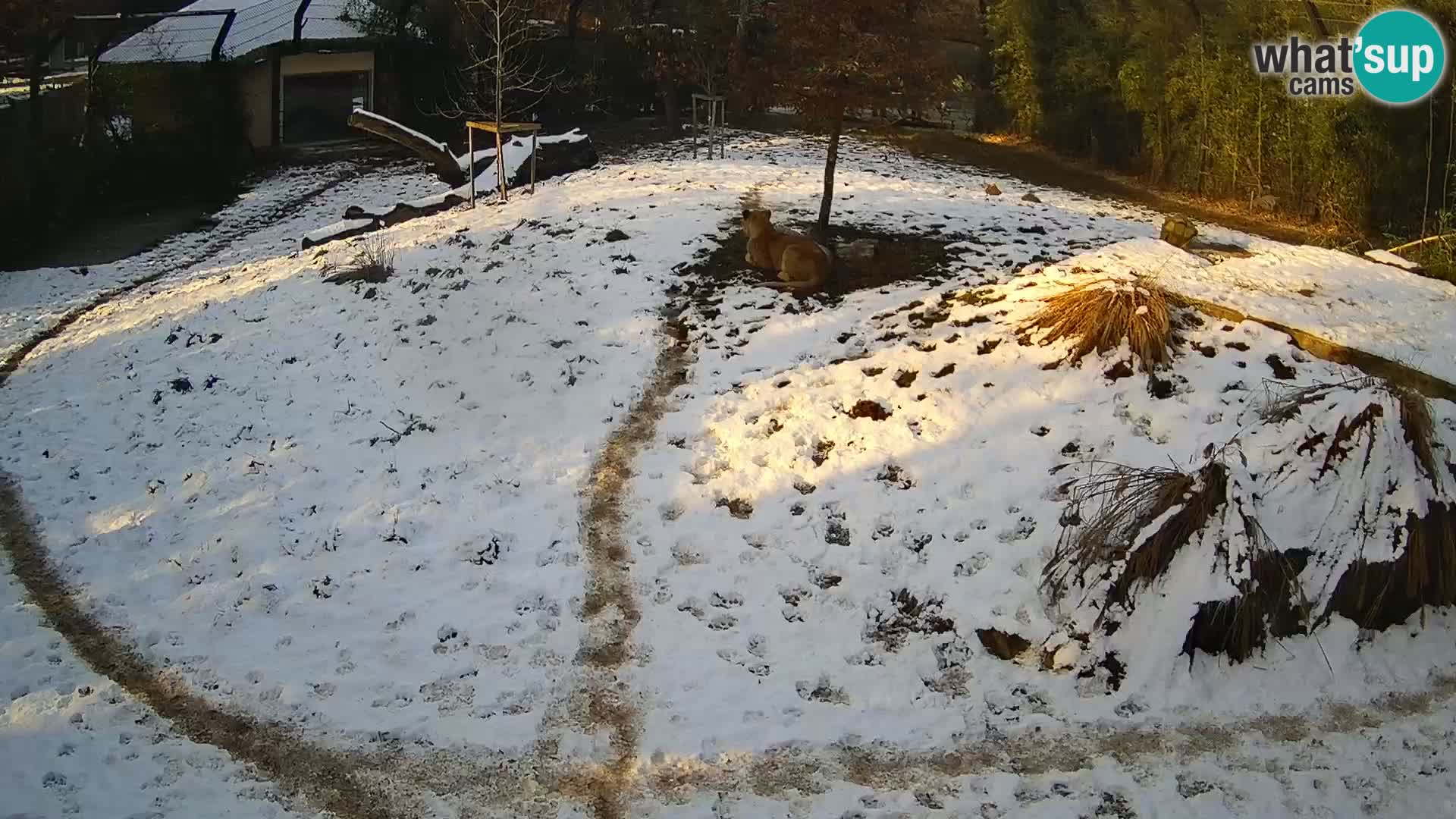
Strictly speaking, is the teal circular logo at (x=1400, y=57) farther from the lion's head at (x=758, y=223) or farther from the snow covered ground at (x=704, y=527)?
the lion's head at (x=758, y=223)

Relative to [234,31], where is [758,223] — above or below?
below

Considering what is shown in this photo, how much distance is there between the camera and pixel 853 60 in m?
10.0

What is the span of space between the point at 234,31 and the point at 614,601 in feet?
60.3

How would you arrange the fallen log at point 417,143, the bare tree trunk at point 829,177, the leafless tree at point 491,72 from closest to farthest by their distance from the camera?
the bare tree trunk at point 829,177 → the fallen log at point 417,143 → the leafless tree at point 491,72

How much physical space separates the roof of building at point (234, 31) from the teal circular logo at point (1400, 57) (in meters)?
17.5

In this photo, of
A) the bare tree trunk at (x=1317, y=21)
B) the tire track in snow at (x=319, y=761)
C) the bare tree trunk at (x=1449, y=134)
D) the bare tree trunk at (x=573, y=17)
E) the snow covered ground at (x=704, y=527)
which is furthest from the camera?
the bare tree trunk at (x=573, y=17)

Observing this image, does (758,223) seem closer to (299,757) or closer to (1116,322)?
(1116,322)

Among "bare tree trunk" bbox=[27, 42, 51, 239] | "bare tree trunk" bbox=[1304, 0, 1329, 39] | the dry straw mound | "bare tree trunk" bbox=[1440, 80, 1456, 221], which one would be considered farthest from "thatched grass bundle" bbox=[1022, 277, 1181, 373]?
"bare tree trunk" bbox=[27, 42, 51, 239]

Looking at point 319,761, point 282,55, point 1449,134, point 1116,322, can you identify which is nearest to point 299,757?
point 319,761

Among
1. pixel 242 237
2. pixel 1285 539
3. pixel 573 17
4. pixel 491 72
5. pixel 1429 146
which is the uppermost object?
pixel 573 17

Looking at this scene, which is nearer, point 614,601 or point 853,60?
point 614,601

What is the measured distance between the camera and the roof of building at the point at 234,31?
19688 mm

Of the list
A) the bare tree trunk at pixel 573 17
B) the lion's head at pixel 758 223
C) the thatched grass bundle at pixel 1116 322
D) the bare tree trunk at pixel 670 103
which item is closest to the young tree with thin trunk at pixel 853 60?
the lion's head at pixel 758 223

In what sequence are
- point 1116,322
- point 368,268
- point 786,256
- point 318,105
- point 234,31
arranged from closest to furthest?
point 1116,322 → point 786,256 → point 368,268 → point 234,31 → point 318,105
